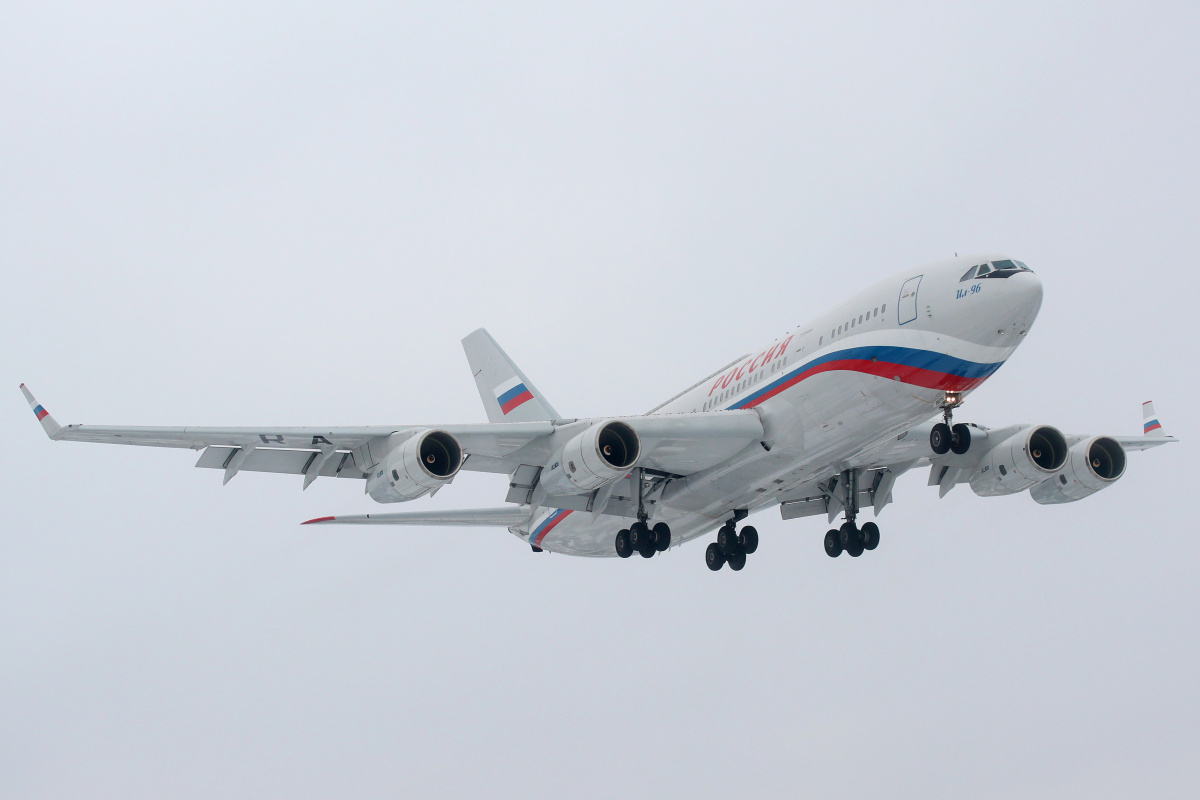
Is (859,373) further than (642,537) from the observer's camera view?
No

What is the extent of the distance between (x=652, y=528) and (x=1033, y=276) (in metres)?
12.3

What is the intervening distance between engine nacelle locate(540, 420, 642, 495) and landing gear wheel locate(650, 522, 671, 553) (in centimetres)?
430

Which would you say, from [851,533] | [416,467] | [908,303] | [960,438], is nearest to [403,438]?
[416,467]

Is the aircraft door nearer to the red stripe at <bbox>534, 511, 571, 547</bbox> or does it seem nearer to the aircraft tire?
the aircraft tire

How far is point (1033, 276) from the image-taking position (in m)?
24.0

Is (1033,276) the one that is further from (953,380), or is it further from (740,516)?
(740,516)

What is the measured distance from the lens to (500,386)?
38719 millimetres

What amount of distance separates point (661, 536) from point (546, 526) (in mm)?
4467

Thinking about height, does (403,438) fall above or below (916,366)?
below

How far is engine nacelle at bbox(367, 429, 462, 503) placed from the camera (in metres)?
25.4

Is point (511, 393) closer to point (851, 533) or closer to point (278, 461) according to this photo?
point (278, 461)

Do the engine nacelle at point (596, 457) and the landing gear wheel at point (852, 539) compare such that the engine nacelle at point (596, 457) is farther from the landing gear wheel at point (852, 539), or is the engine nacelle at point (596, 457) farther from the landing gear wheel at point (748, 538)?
the landing gear wheel at point (852, 539)

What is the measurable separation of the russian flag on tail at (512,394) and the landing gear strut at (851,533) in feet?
35.3

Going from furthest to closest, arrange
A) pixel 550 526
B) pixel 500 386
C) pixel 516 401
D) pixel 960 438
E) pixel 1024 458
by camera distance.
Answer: pixel 500 386 → pixel 516 401 → pixel 550 526 → pixel 1024 458 → pixel 960 438
